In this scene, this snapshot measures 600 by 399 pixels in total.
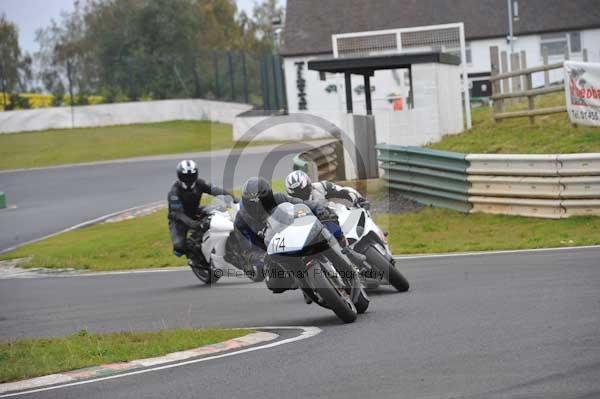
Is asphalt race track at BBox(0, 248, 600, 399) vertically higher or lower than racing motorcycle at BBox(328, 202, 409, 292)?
lower

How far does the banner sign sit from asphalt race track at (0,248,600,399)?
7077 mm

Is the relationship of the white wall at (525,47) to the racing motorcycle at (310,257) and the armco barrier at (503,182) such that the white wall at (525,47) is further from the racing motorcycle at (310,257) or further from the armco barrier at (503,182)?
the racing motorcycle at (310,257)

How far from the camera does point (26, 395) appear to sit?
26.3 feet

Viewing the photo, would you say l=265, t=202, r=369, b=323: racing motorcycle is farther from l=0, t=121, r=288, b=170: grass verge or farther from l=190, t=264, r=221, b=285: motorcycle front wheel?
l=0, t=121, r=288, b=170: grass verge

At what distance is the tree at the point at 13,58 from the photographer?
2253 inches

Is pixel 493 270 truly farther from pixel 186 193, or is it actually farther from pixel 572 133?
pixel 572 133

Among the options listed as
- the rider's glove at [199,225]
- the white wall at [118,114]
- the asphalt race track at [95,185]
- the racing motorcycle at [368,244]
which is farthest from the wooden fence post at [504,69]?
the racing motorcycle at [368,244]

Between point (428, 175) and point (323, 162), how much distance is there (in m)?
4.25

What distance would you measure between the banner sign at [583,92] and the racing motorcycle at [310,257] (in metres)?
12.2

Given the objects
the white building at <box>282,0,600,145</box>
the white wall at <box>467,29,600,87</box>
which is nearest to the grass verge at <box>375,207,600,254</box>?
the white building at <box>282,0,600,145</box>

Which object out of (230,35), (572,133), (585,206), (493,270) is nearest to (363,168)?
(572,133)

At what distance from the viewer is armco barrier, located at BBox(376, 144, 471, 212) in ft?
64.8

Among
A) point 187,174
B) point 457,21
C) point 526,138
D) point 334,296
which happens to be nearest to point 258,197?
point 334,296

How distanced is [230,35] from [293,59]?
36.8m
